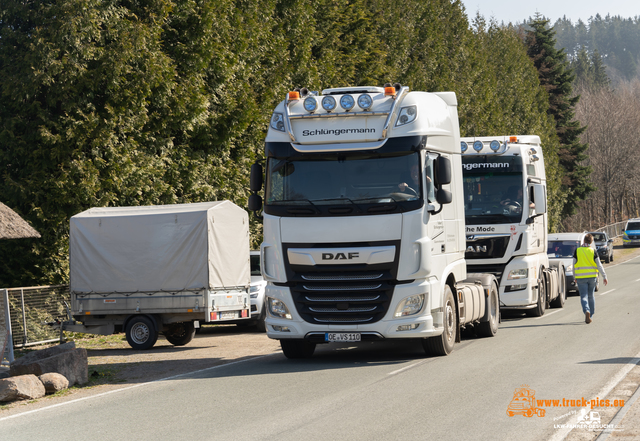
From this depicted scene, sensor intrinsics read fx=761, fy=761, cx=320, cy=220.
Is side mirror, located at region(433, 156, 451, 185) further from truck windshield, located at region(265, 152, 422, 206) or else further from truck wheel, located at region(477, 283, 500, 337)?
truck wheel, located at region(477, 283, 500, 337)

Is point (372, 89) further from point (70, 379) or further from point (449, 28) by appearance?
point (449, 28)

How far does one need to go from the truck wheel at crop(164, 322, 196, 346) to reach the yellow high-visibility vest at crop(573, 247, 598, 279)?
8976 millimetres

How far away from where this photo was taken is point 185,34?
21.1 m

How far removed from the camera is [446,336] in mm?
12594

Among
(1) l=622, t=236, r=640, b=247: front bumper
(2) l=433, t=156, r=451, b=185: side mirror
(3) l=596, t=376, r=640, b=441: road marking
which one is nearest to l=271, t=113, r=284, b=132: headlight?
(2) l=433, t=156, r=451, b=185: side mirror

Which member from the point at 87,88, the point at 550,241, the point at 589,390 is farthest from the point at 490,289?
the point at 550,241

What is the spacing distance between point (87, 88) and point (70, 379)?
27.5ft

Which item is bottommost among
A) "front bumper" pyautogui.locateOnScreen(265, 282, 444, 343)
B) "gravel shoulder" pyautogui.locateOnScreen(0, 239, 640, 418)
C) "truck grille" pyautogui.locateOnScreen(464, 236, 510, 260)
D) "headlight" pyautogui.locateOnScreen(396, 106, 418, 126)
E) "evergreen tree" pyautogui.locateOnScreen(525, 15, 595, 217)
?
"gravel shoulder" pyautogui.locateOnScreen(0, 239, 640, 418)

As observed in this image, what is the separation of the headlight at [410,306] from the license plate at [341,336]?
699mm

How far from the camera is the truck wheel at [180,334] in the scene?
56.0 feet

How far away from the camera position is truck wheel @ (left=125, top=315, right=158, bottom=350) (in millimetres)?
16219

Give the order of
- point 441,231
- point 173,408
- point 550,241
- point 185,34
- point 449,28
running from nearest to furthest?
point 173,408 < point 441,231 < point 185,34 < point 550,241 < point 449,28

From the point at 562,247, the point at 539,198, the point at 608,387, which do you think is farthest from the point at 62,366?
the point at 562,247

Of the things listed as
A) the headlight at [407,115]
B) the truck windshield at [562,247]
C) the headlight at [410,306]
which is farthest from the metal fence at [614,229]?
the headlight at [410,306]
